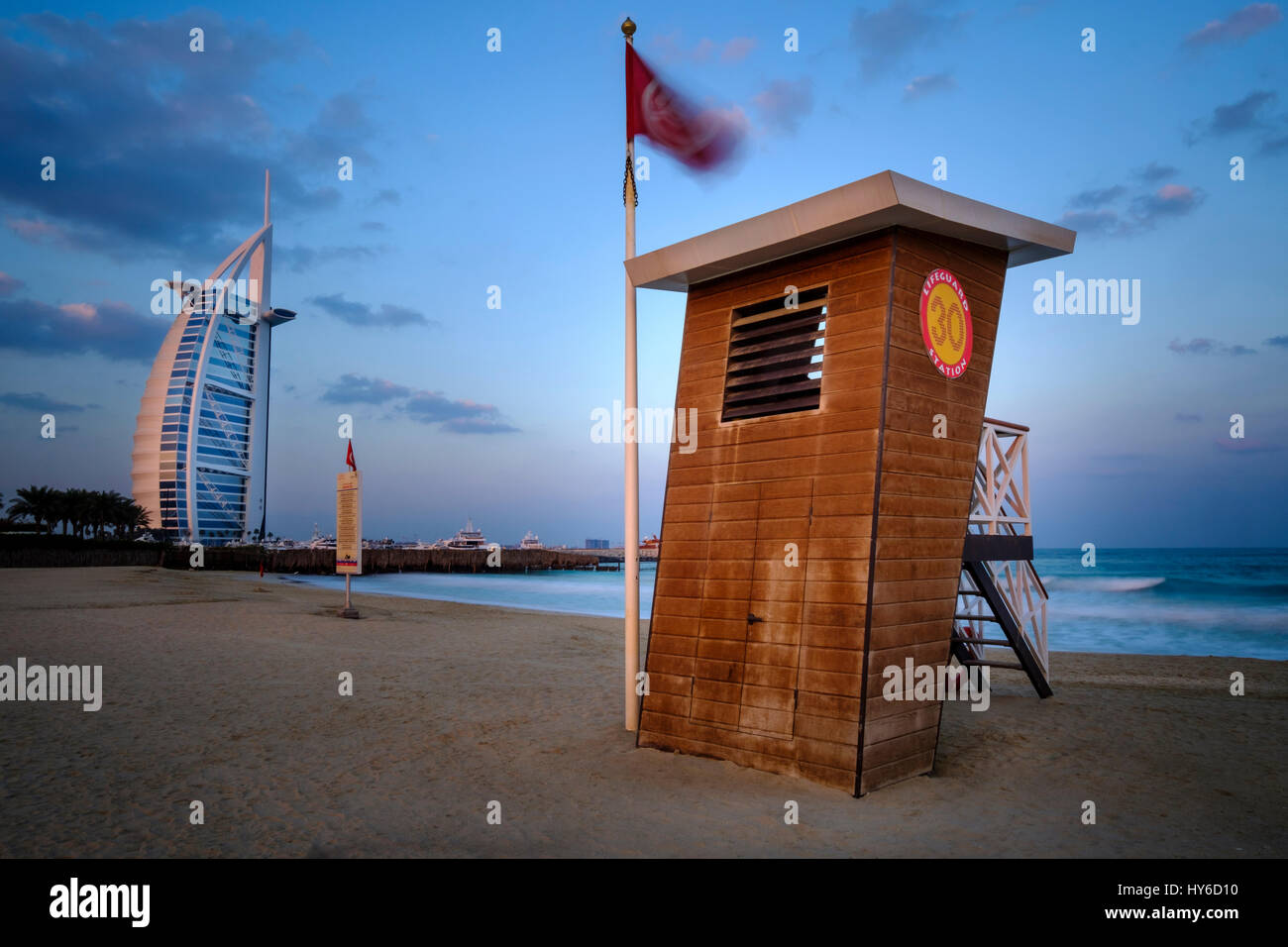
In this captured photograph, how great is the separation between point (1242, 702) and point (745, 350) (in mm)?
8615

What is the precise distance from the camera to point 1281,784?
249 inches

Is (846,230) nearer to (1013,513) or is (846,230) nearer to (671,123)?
(671,123)

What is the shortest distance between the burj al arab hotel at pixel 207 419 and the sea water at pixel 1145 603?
63558mm

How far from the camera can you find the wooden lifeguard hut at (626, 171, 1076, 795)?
5.92 m

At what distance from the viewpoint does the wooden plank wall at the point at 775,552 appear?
5934mm

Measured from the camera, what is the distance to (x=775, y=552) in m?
6.47

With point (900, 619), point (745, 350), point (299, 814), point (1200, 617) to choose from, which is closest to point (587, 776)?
point (299, 814)

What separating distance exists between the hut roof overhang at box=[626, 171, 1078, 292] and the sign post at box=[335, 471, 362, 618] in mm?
11769

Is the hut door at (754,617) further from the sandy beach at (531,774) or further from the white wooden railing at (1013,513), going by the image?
the white wooden railing at (1013,513)

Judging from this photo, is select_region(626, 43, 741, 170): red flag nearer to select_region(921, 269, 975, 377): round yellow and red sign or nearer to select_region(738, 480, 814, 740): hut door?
select_region(921, 269, 975, 377): round yellow and red sign

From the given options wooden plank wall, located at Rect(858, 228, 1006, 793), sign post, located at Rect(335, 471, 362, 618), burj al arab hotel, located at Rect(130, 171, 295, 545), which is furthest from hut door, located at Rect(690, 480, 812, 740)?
burj al arab hotel, located at Rect(130, 171, 295, 545)

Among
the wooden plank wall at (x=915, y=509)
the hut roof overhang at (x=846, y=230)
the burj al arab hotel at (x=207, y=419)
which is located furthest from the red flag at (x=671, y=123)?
the burj al arab hotel at (x=207, y=419)

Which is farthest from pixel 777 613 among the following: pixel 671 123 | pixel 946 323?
pixel 671 123

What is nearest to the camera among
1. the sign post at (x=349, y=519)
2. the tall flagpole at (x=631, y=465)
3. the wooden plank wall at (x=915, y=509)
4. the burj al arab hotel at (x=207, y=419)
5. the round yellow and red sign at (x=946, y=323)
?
the wooden plank wall at (x=915, y=509)
